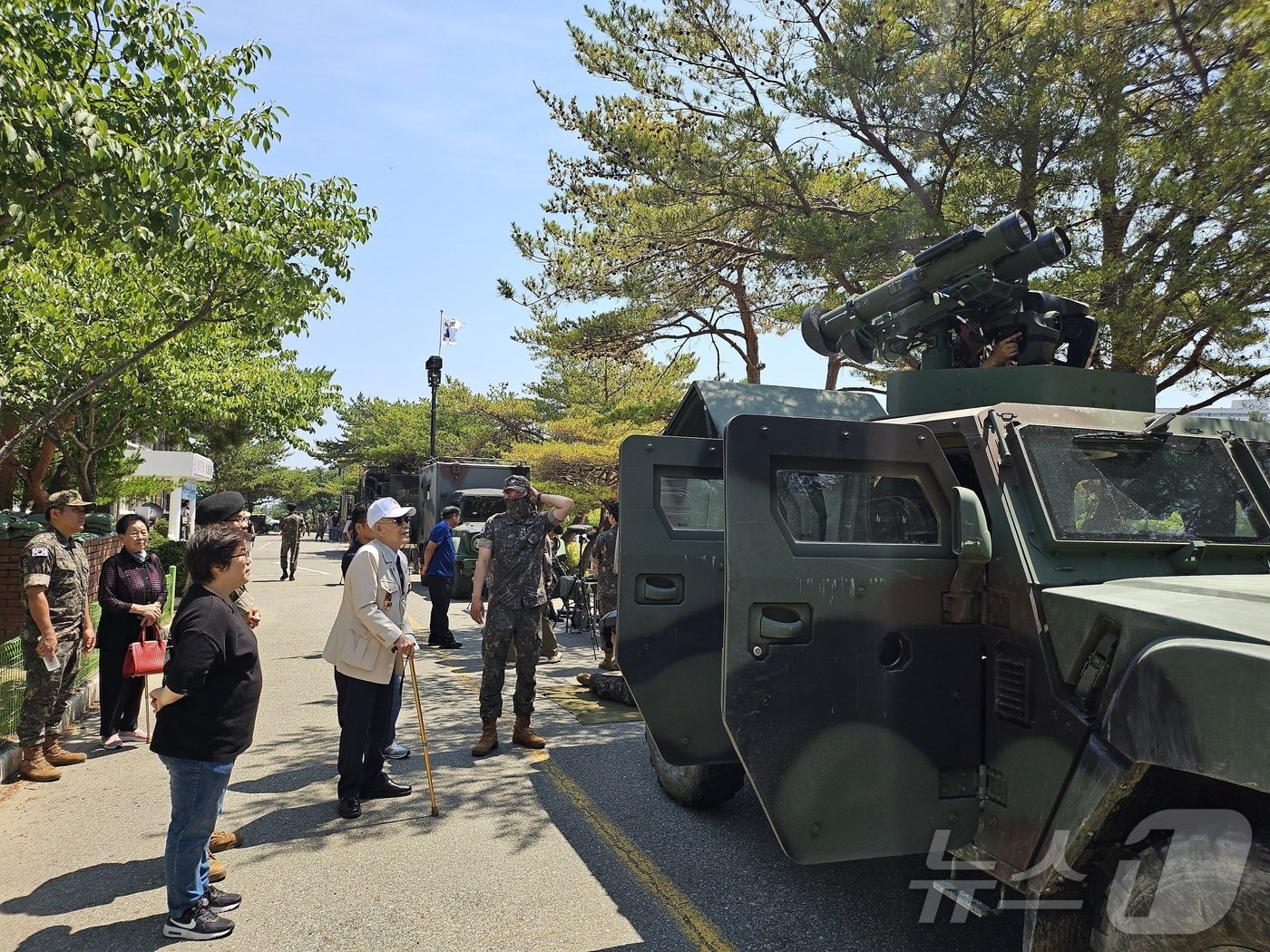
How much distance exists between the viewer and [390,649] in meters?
5.18

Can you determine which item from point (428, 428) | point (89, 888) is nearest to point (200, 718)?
point (89, 888)

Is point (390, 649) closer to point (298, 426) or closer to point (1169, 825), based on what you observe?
point (1169, 825)

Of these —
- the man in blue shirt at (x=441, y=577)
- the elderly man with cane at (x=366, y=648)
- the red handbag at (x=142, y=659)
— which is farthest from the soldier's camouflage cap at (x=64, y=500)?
the man in blue shirt at (x=441, y=577)

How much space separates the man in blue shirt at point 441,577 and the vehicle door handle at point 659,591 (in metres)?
7.39

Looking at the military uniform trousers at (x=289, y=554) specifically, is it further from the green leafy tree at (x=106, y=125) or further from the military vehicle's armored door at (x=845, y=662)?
the military vehicle's armored door at (x=845, y=662)

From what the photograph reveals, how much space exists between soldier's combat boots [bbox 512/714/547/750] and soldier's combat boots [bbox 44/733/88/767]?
291 centimetres

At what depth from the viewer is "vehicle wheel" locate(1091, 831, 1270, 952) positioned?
221cm

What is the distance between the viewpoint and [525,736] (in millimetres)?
6695

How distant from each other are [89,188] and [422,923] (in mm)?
4787

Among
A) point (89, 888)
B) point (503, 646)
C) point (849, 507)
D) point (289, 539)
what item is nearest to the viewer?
point (849, 507)

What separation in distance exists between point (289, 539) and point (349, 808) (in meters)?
17.1

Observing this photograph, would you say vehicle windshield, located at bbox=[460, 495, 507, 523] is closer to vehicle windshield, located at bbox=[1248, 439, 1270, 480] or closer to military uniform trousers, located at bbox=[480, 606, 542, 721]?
military uniform trousers, located at bbox=[480, 606, 542, 721]

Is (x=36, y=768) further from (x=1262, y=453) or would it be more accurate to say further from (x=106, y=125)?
(x=1262, y=453)

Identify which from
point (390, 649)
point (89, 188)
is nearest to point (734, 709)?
point (390, 649)
